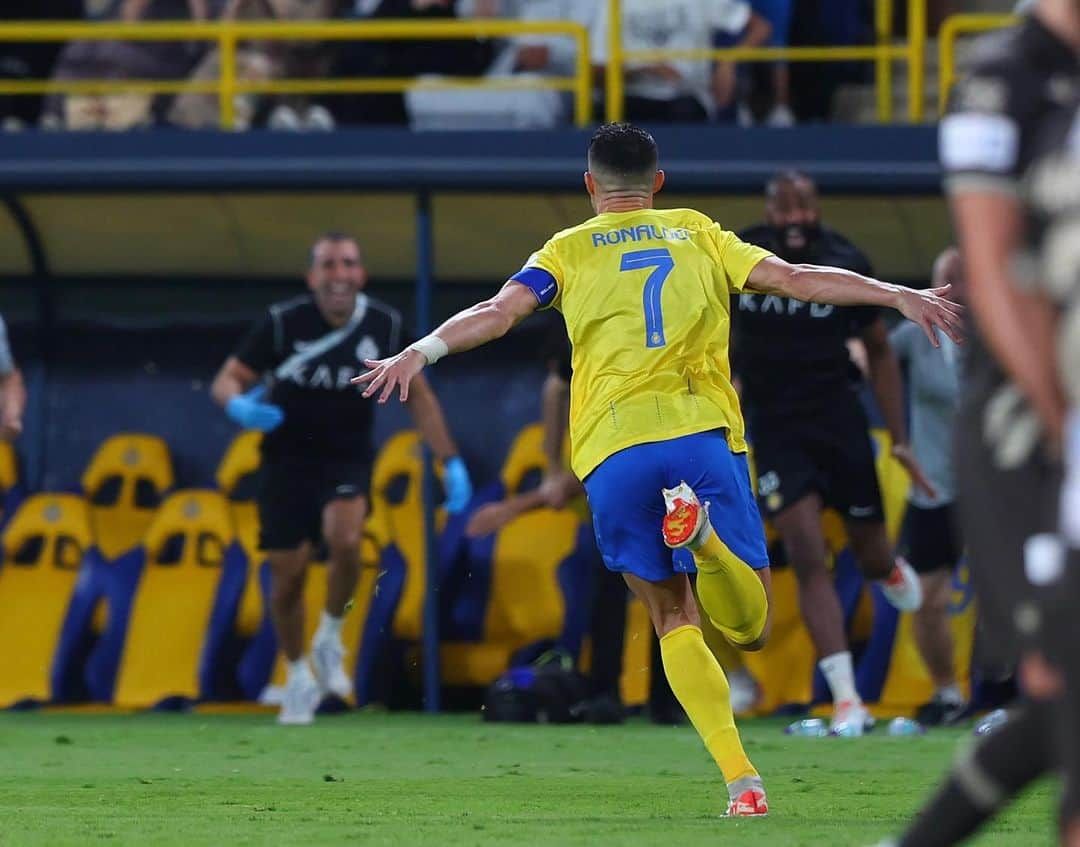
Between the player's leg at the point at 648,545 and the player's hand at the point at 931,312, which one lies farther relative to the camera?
the player's leg at the point at 648,545

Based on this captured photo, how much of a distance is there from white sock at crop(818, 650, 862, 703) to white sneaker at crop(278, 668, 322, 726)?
263 cm

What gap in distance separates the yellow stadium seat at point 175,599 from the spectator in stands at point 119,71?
2.28m

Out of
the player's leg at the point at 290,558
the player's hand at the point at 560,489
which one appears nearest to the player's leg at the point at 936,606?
the player's hand at the point at 560,489

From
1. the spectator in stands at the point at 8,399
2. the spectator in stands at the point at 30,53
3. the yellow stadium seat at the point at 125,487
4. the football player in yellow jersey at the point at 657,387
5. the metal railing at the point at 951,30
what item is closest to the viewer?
the football player in yellow jersey at the point at 657,387

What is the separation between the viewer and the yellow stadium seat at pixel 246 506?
40.6 ft

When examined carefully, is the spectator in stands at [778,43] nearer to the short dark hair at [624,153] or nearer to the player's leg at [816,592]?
the player's leg at [816,592]

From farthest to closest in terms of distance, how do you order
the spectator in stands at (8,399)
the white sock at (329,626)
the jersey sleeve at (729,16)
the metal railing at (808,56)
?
the jersey sleeve at (729,16)
the metal railing at (808,56)
the white sock at (329,626)
the spectator in stands at (8,399)

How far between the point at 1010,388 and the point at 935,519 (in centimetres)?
744

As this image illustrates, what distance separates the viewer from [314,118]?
41.5 ft

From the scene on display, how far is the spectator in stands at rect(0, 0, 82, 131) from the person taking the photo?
13.7 metres

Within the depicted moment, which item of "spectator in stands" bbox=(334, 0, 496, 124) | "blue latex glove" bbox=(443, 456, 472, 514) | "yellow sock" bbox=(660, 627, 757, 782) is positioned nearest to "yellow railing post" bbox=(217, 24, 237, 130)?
"spectator in stands" bbox=(334, 0, 496, 124)

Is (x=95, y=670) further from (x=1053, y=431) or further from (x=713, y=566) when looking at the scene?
(x=1053, y=431)

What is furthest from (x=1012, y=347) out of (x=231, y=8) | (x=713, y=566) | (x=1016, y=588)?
(x=231, y=8)

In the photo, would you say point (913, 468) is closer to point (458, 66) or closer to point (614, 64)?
point (614, 64)
